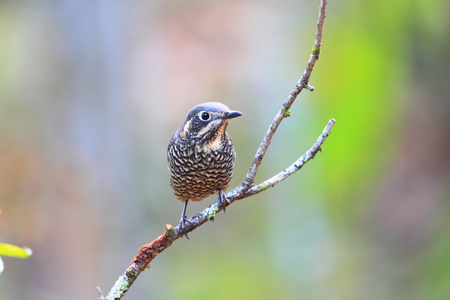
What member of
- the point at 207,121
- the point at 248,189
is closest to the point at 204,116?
the point at 207,121

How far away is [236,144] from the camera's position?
36.4 feet

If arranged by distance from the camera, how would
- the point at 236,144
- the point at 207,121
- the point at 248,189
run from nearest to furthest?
1. the point at 248,189
2. the point at 207,121
3. the point at 236,144

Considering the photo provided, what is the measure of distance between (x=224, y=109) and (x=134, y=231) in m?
5.56

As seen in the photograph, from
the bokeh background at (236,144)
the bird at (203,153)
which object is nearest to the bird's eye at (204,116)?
the bird at (203,153)

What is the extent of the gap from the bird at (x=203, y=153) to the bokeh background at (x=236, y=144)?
5.05 m

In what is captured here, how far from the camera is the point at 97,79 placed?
353 inches

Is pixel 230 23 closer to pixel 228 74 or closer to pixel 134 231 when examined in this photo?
pixel 228 74

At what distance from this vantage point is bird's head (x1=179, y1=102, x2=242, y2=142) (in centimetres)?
A: 364

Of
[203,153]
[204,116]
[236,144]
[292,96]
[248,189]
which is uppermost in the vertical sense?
[236,144]

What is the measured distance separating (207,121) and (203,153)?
0.23 m

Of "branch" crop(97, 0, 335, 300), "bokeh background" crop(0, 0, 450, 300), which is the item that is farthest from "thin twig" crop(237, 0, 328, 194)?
"bokeh background" crop(0, 0, 450, 300)

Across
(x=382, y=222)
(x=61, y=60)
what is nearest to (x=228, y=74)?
(x=61, y=60)

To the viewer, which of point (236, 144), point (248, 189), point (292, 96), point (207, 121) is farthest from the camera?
point (236, 144)

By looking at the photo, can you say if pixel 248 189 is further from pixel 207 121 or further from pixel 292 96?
pixel 207 121
